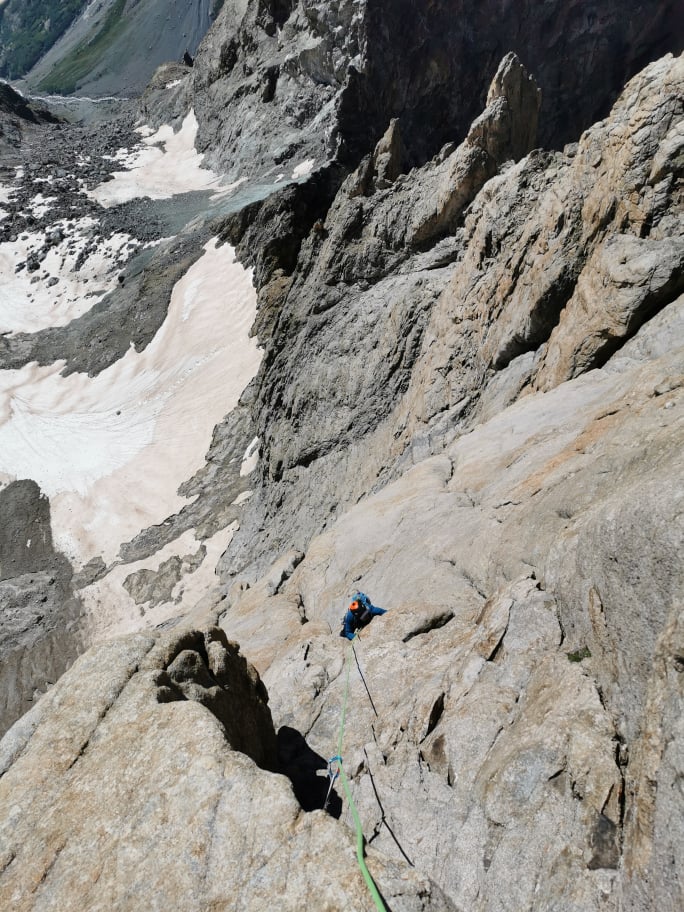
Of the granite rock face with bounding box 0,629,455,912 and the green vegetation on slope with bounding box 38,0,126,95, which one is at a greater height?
the green vegetation on slope with bounding box 38,0,126,95

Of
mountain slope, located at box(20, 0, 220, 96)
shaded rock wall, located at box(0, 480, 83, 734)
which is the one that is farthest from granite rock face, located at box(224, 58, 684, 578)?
mountain slope, located at box(20, 0, 220, 96)

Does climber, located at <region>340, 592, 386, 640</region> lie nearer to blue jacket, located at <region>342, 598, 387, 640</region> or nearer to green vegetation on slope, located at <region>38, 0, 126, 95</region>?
blue jacket, located at <region>342, 598, 387, 640</region>

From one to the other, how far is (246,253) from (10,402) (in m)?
31.7

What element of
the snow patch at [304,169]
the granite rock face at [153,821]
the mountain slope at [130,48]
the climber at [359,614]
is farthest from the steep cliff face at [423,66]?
the mountain slope at [130,48]

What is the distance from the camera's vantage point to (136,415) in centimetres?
5450

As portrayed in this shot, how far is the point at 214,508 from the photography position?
4109 cm

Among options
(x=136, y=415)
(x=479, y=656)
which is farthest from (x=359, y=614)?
(x=136, y=415)

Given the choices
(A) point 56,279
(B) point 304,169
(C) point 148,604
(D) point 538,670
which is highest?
(A) point 56,279

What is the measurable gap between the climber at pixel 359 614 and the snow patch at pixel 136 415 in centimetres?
3287

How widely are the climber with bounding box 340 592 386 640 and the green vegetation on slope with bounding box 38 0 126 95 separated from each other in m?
214

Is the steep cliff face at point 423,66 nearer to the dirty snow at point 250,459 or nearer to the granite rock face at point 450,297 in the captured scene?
the granite rock face at point 450,297

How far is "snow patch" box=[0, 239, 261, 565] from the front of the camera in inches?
1806

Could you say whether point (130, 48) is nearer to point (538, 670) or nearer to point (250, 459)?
point (250, 459)

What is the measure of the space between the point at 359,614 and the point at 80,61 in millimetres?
239885
